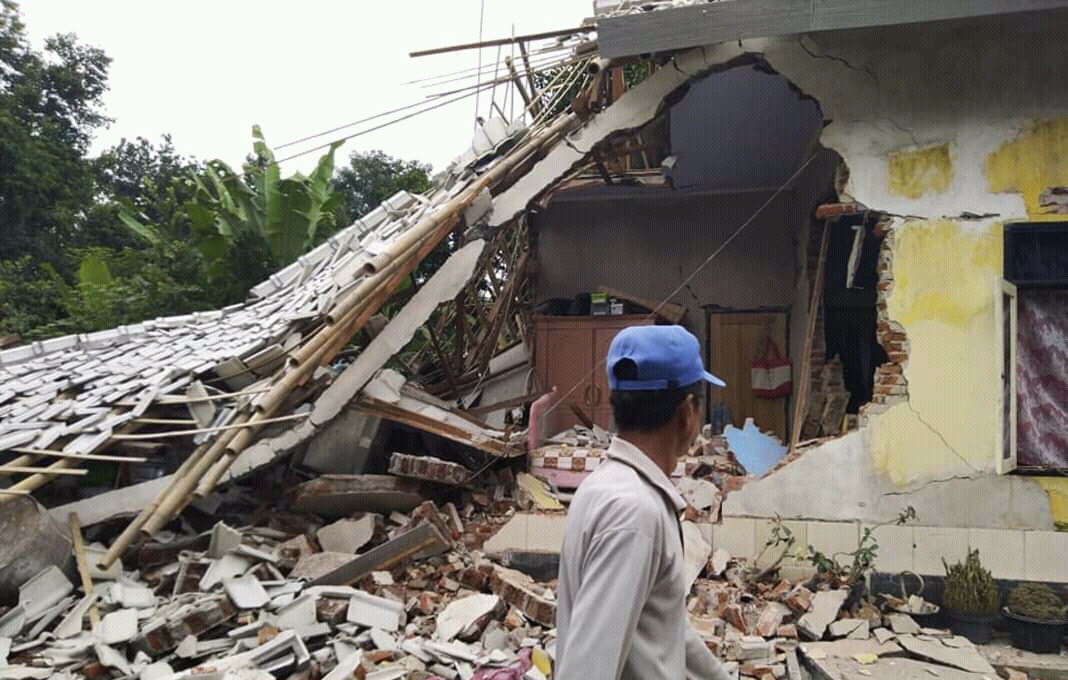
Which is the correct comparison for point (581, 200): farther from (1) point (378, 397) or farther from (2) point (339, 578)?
(2) point (339, 578)

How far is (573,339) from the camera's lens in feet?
33.3

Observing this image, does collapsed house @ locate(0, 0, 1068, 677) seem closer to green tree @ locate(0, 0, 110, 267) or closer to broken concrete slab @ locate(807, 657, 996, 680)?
broken concrete slab @ locate(807, 657, 996, 680)

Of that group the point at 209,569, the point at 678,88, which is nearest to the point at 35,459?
the point at 209,569

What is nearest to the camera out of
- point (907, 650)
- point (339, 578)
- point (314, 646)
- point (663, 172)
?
point (314, 646)

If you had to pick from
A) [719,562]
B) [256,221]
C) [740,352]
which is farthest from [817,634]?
[256,221]

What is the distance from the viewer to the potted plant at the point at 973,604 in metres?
5.34

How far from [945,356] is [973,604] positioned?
1934 millimetres

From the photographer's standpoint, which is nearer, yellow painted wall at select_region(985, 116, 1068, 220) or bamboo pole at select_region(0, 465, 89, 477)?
bamboo pole at select_region(0, 465, 89, 477)

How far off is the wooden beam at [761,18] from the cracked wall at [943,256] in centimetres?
67

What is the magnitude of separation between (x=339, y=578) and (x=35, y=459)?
2305 millimetres

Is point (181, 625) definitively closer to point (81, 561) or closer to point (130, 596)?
point (130, 596)

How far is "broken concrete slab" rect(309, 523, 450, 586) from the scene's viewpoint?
5488 millimetres

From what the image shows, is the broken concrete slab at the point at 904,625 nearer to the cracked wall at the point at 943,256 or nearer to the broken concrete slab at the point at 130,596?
the cracked wall at the point at 943,256

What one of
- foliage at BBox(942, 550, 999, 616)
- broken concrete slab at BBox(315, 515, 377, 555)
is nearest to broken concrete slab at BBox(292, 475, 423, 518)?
broken concrete slab at BBox(315, 515, 377, 555)
